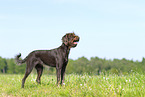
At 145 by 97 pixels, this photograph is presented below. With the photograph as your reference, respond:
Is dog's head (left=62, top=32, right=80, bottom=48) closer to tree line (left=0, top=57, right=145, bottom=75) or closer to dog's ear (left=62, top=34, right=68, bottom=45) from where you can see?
dog's ear (left=62, top=34, right=68, bottom=45)

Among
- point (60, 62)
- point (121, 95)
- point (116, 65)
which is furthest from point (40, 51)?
point (116, 65)

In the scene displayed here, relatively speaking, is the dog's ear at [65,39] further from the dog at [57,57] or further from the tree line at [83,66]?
the tree line at [83,66]

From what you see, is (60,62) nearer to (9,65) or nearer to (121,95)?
(121,95)

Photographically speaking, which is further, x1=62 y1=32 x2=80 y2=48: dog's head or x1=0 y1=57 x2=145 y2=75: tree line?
x1=0 y1=57 x2=145 y2=75: tree line

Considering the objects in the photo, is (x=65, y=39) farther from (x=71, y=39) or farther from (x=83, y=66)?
(x=83, y=66)

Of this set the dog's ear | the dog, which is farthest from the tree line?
the dog's ear

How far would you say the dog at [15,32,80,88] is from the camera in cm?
834

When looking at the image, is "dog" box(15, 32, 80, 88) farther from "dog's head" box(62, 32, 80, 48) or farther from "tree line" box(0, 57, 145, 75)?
"tree line" box(0, 57, 145, 75)

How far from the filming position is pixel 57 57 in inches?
339

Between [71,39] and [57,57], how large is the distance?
41.2 inches

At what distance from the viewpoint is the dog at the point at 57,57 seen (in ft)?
27.3

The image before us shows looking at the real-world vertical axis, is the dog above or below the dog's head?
below

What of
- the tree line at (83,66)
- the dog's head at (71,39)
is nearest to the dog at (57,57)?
the dog's head at (71,39)

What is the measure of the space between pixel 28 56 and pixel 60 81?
193cm
